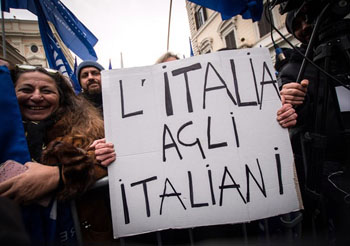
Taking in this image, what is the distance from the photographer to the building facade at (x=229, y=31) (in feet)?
30.4

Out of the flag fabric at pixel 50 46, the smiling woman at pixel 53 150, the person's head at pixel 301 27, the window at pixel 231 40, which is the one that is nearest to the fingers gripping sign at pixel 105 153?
the smiling woman at pixel 53 150

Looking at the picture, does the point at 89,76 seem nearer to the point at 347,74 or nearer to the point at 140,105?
the point at 140,105

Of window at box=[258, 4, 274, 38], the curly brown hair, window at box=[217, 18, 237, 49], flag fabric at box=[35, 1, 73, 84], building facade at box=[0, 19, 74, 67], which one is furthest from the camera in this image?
building facade at box=[0, 19, 74, 67]

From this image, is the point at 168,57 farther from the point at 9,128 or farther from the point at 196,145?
the point at 9,128

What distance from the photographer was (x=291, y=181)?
87cm

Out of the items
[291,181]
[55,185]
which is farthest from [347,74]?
[55,185]

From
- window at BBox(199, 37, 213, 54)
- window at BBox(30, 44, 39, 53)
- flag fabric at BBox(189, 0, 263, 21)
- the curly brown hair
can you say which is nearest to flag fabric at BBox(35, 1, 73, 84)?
the curly brown hair

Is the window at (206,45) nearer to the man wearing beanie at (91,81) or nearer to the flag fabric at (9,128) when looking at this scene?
the man wearing beanie at (91,81)

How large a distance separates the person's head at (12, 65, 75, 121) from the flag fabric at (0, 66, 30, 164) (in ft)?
1.36

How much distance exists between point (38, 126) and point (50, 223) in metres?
0.53

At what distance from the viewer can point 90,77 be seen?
2473 millimetres

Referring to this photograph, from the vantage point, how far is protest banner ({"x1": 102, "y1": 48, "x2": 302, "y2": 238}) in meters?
0.85

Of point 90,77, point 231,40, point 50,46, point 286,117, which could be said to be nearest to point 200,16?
point 231,40

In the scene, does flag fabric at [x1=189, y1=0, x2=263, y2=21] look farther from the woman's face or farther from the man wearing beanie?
the woman's face
